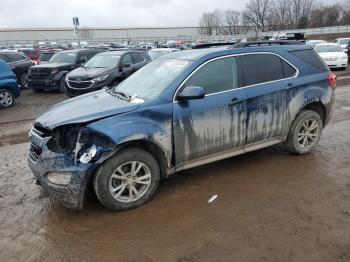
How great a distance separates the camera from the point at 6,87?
11.9 m

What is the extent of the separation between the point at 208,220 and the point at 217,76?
196 centimetres

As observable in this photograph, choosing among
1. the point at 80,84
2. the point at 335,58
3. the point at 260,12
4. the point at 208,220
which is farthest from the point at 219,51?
the point at 260,12

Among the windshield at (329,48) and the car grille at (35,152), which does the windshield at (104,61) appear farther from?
the windshield at (329,48)

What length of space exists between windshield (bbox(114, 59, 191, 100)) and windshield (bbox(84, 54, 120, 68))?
7.50m

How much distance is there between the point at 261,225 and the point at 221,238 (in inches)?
19.4

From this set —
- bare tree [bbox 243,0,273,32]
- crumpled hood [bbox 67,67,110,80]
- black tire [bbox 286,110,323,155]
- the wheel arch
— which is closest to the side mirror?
black tire [bbox 286,110,323,155]

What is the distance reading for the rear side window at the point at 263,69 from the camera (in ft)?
17.3

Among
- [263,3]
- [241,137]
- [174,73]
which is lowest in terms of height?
[241,137]

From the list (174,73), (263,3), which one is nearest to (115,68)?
(174,73)

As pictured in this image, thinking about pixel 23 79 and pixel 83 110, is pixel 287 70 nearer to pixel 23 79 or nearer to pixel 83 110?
pixel 83 110

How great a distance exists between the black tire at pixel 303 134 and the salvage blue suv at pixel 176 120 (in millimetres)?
16

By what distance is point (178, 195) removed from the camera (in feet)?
15.5

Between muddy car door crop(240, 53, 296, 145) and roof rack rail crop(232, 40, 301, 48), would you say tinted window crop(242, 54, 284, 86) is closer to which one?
muddy car door crop(240, 53, 296, 145)

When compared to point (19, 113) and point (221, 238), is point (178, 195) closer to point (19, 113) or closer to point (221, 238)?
point (221, 238)
